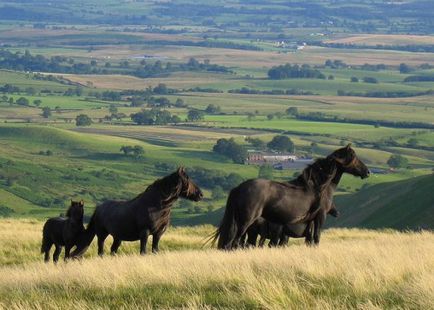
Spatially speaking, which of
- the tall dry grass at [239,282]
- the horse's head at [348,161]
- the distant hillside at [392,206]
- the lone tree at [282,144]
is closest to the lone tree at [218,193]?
the lone tree at [282,144]

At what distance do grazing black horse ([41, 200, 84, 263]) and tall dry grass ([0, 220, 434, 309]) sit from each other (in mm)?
4290

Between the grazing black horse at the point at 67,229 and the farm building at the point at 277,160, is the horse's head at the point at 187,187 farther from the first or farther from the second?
the farm building at the point at 277,160

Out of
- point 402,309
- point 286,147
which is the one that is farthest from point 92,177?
point 402,309

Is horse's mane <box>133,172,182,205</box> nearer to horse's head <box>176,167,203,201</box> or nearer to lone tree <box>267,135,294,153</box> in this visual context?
horse's head <box>176,167,203,201</box>

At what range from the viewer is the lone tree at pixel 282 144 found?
556 feet

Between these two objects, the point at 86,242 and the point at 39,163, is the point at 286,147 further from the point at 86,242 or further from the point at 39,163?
the point at 86,242

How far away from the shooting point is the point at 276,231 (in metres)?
23.8

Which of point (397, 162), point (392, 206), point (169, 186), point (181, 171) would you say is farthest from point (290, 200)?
point (397, 162)

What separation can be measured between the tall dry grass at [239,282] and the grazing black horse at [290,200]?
2108 mm

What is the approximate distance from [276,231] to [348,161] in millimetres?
2191

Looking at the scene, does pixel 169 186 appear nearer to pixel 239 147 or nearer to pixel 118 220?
pixel 118 220

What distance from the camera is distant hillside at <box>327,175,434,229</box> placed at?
51.5 m

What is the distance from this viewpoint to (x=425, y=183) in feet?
196

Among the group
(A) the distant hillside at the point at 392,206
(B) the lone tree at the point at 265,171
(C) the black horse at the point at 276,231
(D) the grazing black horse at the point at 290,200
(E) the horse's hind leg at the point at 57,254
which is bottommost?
(B) the lone tree at the point at 265,171
